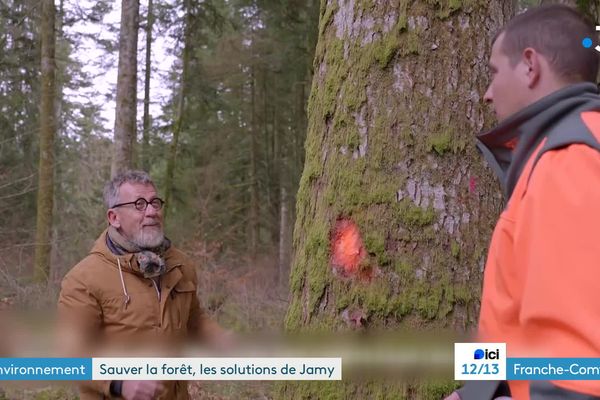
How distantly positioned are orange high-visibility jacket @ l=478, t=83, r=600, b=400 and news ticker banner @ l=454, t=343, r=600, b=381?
0.02m

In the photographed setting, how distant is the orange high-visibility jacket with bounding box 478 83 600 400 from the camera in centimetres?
127

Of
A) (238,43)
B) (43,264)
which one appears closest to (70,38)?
(238,43)

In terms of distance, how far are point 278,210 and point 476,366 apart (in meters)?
18.8

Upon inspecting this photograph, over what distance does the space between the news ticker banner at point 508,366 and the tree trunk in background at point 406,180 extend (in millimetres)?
280

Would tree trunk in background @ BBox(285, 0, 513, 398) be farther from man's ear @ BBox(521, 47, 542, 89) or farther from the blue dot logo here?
man's ear @ BBox(521, 47, 542, 89)

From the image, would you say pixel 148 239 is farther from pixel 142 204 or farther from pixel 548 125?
pixel 548 125

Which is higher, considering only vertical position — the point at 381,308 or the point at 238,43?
the point at 238,43

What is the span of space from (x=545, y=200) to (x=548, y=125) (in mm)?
265

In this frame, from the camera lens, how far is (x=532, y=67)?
160 cm

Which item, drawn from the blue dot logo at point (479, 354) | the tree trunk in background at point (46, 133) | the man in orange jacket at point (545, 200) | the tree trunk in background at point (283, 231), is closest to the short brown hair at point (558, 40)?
the man in orange jacket at point (545, 200)

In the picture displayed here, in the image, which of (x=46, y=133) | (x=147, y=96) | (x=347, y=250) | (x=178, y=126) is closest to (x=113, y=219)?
(x=347, y=250)

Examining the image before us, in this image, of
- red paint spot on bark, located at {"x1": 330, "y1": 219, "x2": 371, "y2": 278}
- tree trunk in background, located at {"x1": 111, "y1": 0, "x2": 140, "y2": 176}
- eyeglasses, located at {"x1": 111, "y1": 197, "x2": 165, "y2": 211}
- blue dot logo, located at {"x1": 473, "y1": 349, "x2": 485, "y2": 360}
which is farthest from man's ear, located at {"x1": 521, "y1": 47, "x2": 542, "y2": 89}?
tree trunk in background, located at {"x1": 111, "y1": 0, "x2": 140, "y2": 176}

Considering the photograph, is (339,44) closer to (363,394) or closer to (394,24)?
(394,24)

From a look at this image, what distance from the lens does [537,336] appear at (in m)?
1.36
